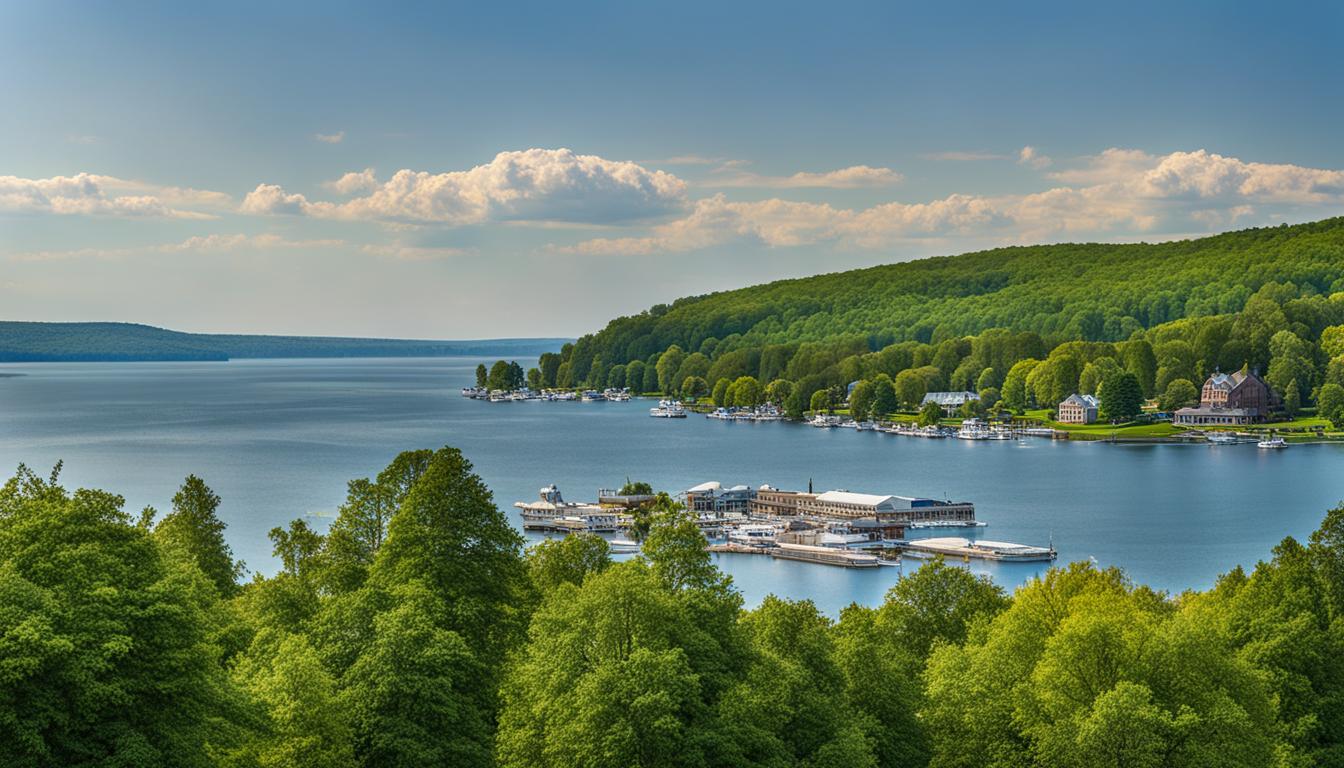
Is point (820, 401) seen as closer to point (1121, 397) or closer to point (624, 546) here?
point (1121, 397)

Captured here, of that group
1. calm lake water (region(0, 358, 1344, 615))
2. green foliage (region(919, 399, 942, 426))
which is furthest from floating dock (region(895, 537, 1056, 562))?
green foliage (region(919, 399, 942, 426))

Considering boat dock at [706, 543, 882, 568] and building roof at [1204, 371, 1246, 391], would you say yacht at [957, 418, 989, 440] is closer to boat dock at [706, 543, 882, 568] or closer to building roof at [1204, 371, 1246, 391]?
building roof at [1204, 371, 1246, 391]

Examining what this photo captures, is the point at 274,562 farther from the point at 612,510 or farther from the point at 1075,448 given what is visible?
the point at 1075,448

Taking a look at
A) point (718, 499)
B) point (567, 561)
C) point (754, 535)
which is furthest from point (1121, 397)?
point (567, 561)

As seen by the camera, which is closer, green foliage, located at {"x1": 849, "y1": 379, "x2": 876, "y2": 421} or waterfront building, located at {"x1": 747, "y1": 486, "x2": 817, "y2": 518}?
waterfront building, located at {"x1": 747, "y1": 486, "x2": 817, "y2": 518}

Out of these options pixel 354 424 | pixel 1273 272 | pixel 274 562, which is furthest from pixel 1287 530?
pixel 1273 272

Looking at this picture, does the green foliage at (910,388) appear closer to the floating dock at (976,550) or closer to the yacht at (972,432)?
the yacht at (972,432)

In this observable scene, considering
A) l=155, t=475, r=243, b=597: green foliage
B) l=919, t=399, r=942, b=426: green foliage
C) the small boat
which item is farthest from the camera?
l=919, t=399, r=942, b=426: green foliage
